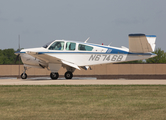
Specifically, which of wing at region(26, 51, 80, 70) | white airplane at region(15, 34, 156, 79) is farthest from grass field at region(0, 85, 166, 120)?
white airplane at region(15, 34, 156, 79)

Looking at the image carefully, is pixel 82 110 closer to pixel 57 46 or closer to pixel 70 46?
pixel 70 46

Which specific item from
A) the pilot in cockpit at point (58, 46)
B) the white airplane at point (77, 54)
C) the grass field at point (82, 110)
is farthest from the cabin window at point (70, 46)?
the grass field at point (82, 110)

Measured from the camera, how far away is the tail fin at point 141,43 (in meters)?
17.5

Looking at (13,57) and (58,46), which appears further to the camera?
(13,57)

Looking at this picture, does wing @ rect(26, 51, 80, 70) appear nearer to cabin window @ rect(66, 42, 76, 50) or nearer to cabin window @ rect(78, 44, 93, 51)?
cabin window @ rect(66, 42, 76, 50)

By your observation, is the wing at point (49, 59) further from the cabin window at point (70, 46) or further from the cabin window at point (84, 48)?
the cabin window at point (84, 48)

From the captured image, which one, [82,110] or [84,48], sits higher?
[84,48]

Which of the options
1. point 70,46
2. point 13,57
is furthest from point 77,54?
point 13,57

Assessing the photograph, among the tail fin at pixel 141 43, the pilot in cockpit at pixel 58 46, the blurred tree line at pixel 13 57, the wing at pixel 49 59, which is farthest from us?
the blurred tree line at pixel 13 57

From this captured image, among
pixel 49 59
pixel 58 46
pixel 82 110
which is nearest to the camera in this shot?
pixel 82 110

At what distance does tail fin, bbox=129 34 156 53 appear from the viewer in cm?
1748

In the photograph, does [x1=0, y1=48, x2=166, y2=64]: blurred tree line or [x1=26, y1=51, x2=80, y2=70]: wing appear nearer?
[x1=26, y1=51, x2=80, y2=70]: wing

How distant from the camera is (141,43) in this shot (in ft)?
58.5

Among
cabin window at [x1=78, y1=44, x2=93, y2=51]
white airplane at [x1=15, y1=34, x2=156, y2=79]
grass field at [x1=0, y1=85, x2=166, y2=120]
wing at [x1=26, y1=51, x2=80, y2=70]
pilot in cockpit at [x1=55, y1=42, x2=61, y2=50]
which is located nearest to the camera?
grass field at [x1=0, y1=85, x2=166, y2=120]
